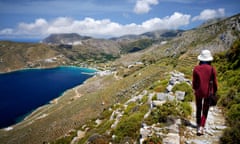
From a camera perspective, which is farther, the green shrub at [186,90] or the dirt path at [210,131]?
the green shrub at [186,90]

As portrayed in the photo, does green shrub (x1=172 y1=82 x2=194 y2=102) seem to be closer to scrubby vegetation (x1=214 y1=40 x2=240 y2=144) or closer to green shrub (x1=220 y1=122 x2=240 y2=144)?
scrubby vegetation (x1=214 y1=40 x2=240 y2=144)

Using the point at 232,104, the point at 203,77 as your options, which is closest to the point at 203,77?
the point at 203,77

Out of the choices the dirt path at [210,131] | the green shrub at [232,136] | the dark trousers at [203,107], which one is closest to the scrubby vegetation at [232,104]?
the green shrub at [232,136]

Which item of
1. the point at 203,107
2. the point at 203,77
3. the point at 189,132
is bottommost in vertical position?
the point at 189,132

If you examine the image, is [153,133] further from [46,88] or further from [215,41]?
[46,88]

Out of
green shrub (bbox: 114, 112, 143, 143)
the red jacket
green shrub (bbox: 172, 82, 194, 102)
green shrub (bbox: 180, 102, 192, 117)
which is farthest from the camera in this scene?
green shrub (bbox: 172, 82, 194, 102)

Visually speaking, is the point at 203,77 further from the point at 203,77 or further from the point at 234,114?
the point at 234,114

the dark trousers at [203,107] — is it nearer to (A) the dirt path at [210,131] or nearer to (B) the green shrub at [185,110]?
(A) the dirt path at [210,131]

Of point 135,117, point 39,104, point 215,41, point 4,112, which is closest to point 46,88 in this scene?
point 39,104

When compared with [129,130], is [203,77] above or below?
above

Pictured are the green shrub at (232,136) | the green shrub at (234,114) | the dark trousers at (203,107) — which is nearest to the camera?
the green shrub at (232,136)

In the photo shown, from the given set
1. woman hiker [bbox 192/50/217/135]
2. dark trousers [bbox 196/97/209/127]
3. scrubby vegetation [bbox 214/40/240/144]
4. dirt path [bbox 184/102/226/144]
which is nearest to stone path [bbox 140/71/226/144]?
dirt path [bbox 184/102/226/144]

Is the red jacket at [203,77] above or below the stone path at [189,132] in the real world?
above
